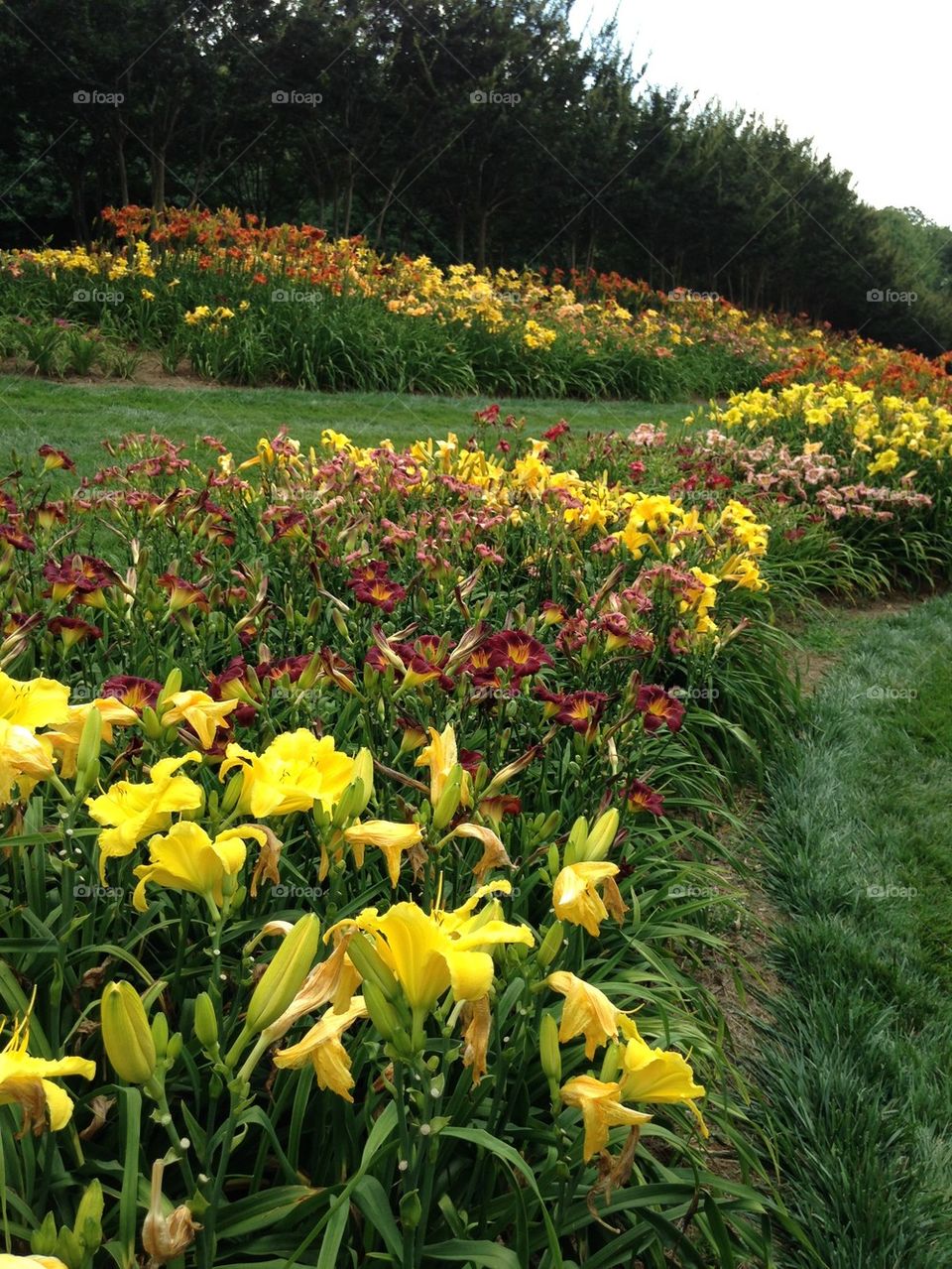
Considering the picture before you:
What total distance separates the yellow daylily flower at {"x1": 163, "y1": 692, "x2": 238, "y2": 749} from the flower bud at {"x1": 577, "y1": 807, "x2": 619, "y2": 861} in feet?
2.05

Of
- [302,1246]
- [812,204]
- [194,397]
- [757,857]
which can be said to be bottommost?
[757,857]

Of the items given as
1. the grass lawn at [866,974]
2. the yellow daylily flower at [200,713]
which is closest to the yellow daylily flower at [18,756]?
the yellow daylily flower at [200,713]

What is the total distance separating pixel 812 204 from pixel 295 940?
26.7 m

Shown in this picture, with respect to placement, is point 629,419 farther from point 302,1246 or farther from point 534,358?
point 302,1246

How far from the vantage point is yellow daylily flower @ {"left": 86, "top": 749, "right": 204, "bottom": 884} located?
1.38m

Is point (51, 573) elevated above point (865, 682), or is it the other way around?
point (51, 573)

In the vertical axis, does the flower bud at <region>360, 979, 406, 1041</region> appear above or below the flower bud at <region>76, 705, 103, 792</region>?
below

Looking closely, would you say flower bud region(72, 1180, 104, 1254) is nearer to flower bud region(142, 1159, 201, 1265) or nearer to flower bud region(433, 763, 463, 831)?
flower bud region(142, 1159, 201, 1265)

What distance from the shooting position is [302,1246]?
1.22 meters

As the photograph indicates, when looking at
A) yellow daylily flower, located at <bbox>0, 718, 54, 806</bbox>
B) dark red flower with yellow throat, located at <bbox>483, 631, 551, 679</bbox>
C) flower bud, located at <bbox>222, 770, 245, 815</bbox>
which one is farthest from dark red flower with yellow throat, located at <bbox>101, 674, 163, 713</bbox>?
dark red flower with yellow throat, located at <bbox>483, 631, 551, 679</bbox>

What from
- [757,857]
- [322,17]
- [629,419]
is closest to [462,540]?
[757,857]

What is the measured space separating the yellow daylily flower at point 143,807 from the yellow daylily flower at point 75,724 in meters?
0.22

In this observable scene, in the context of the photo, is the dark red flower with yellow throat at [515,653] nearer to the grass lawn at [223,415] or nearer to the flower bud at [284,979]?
the flower bud at [284,979]

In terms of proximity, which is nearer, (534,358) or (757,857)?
(757,857)
